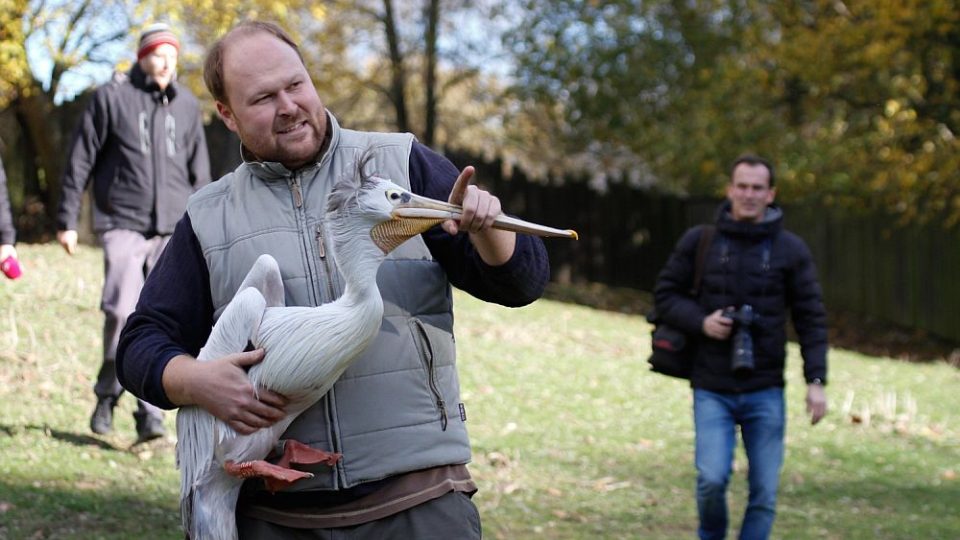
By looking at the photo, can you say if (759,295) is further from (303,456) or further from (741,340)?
(303,456)

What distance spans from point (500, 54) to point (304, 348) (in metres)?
25.7

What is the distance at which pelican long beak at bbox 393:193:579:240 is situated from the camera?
108 inches

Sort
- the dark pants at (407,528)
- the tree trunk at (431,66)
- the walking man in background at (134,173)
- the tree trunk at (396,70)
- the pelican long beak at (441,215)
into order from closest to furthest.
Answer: the pelican long beak at (441,215), the dark pants at (407,528), the walking man in background at (134,173), the tree trunk at (431,66), the tree trunk at (396,70)

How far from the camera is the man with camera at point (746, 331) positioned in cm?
620

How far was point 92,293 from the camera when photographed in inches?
499

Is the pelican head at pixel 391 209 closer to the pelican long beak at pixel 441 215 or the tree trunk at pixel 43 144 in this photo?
the pelican long beak at pixel 441 215

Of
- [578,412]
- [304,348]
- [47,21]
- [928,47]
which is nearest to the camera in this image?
[304,348]

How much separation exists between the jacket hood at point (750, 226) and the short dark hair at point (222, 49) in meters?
3.80

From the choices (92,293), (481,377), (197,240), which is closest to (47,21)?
(92,293)

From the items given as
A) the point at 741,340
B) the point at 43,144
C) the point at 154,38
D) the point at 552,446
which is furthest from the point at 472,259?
the point at 43,144

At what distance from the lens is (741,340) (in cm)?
620

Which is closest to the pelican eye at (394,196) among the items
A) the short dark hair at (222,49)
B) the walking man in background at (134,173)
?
the short dark hair at (222,49)

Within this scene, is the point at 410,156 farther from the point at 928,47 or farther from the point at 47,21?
the point at 928,47

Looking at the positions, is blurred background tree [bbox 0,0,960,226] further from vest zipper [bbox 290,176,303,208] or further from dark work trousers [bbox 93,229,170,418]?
vest zipper [bbox 290,176,303,208]
